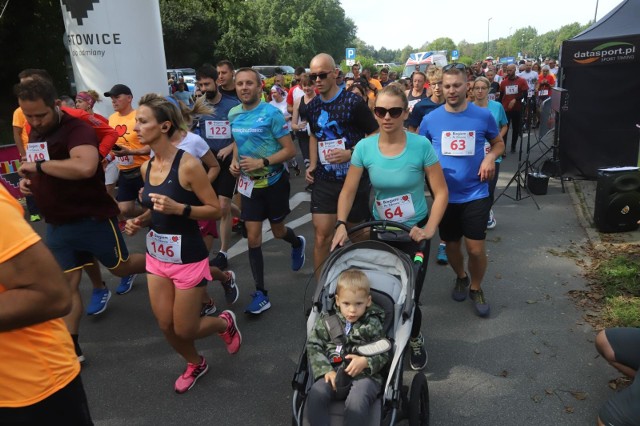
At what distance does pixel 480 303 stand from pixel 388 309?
182 cm

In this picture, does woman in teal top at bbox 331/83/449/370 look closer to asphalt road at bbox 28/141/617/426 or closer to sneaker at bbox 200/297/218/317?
asphalt road at bbox 28/141/617/426

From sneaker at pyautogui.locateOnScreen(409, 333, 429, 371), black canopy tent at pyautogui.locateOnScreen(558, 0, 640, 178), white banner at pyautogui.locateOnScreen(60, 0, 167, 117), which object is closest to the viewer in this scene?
sneaker at pyautogui.locateOnScreen(409, 333, 429, 371)

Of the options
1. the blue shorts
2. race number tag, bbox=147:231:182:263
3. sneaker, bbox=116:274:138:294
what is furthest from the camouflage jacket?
sneaker, bbox=116:274:138:294

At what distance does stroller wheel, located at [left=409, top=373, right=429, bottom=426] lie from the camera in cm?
247

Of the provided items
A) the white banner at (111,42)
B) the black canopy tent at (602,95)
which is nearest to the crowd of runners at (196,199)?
the white banner at (111,42)

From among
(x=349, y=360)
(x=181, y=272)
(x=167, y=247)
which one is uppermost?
(x=167, y=247)

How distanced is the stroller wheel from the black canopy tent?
779cm

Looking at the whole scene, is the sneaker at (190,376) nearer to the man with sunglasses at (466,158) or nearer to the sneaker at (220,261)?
the sneaker at (220,261)

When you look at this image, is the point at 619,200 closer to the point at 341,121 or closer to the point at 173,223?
the point at 341,121

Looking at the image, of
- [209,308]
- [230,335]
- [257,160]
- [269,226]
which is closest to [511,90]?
[269,226]

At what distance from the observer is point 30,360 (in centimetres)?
158

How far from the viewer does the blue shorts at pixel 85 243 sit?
11.4 feet

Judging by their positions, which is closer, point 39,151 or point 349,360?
point 349,360

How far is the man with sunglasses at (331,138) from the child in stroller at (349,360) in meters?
1.52
